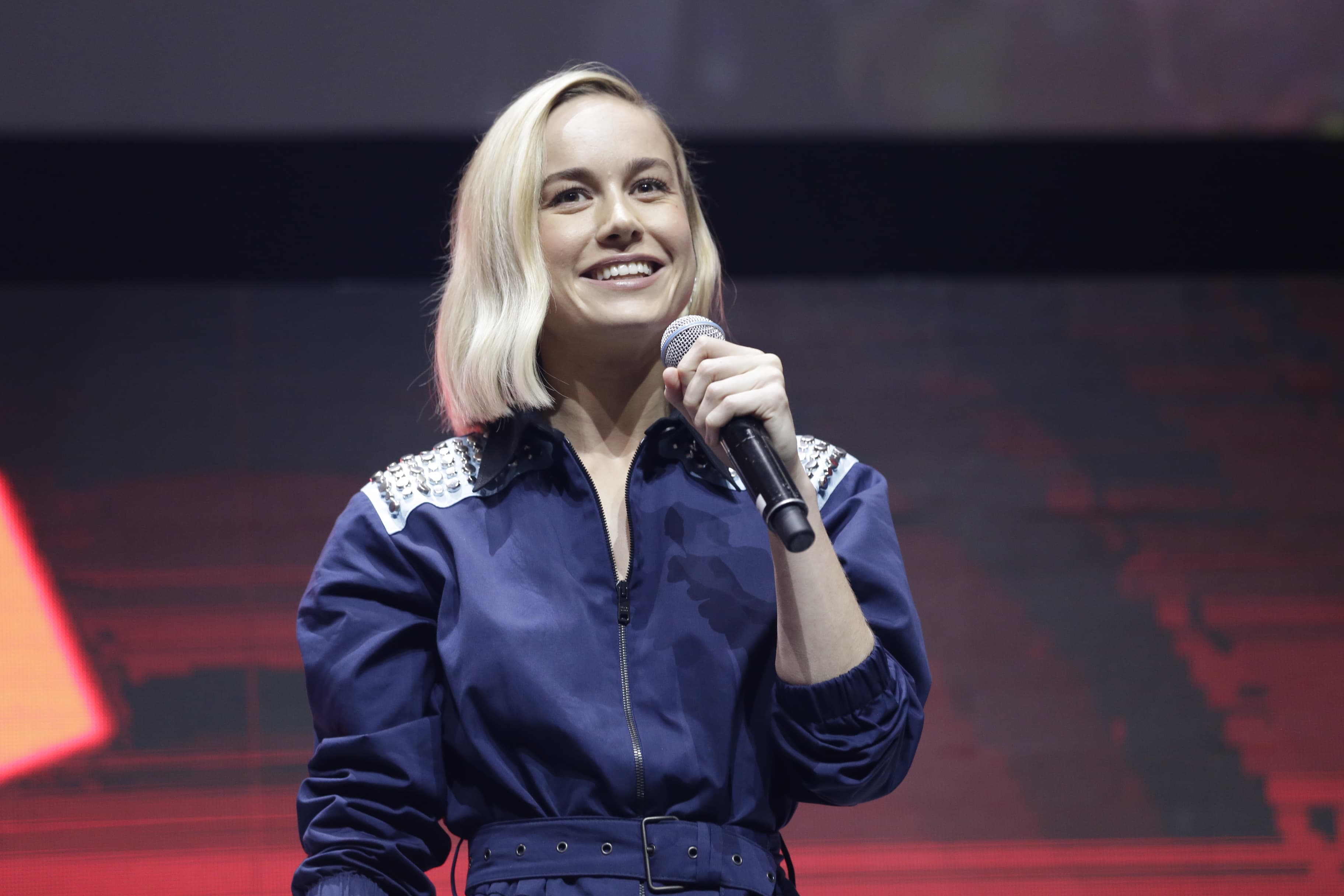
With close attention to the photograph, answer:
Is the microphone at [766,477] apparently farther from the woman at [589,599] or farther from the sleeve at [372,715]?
the sleeve at [372,715]

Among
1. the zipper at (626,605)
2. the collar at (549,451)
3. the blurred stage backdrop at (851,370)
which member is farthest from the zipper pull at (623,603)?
the blurred stage backdrop at (851,370)

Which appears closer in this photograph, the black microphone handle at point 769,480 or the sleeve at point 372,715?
the black microphone handle at point 769,480

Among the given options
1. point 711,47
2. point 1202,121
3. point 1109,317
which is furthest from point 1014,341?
point 711,47

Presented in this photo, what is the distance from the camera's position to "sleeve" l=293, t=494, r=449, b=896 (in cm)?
125

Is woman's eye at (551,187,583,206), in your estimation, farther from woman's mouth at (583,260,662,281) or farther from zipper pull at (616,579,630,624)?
zipper pull at (616,579,630,624)

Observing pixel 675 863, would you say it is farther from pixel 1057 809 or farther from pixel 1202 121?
pixel 1202 121

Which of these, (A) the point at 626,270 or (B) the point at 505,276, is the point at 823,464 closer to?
(A) the point at 626,270

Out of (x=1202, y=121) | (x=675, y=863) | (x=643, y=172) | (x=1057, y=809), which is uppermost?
(x=1202, y=121)

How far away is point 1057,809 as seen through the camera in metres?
2.57

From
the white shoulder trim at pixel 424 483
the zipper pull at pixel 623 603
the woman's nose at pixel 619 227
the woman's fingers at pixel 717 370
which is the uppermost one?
the woman's nose at pixel 619 227

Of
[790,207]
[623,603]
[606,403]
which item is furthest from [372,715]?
[790,207]

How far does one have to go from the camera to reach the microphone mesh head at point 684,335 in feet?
4.25

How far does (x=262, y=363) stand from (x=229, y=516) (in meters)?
0.32

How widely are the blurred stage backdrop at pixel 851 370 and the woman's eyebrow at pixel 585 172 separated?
1079 mm
